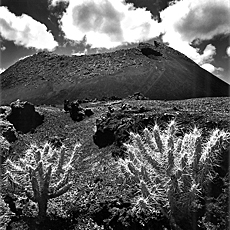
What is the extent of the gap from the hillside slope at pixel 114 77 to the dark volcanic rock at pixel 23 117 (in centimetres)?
1815

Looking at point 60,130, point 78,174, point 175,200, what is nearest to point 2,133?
point 60,130

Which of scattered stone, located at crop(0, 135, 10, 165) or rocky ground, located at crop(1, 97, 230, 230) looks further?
scattered stone, located at crop(0, 135, 10, 165)

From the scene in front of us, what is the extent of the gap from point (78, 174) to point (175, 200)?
8.96 ft

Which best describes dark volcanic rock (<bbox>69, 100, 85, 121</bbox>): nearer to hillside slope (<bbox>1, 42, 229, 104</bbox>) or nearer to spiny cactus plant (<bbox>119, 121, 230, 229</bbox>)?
spiny cactus plant (<bbox>119, 121, 230, 229</bbox>)

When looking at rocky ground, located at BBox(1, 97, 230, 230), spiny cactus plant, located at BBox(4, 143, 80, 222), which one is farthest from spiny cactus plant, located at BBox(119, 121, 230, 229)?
spiny cactus plant, located at BBox(4, 143, 80, 222)

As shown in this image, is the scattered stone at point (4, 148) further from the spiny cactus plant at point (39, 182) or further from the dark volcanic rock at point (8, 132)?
the spiny cactus plant at point (39, 182)

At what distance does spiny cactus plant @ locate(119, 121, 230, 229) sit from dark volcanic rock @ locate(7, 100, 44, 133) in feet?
25.1

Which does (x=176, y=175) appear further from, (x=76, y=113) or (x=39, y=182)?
(x=76, y=113)

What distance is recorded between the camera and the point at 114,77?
33.7 meters

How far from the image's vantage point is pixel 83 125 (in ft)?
34.8

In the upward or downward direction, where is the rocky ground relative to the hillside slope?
downward

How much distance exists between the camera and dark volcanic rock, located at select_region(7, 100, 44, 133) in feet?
35.5

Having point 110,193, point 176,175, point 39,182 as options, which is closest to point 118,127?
point 110,193

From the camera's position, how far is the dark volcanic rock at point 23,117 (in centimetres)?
1082
